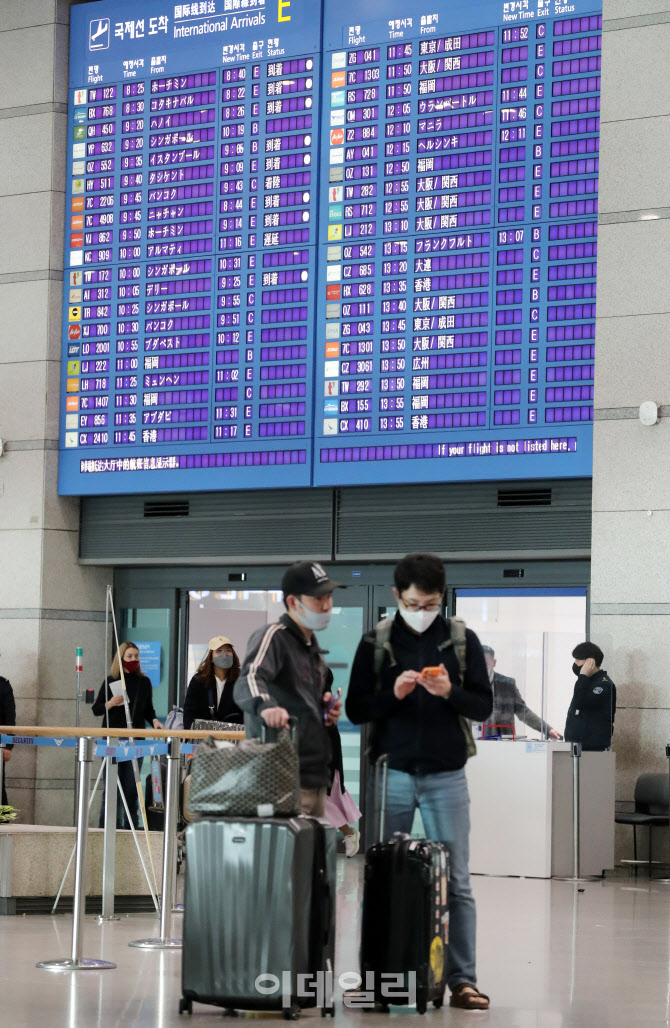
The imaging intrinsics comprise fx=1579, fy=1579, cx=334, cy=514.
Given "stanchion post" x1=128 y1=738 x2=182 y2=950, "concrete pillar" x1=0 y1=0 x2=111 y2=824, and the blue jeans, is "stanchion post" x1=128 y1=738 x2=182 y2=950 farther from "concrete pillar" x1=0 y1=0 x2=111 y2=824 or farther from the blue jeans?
"concrete pillar" x1=0 y1=0 x2=111 y2=824

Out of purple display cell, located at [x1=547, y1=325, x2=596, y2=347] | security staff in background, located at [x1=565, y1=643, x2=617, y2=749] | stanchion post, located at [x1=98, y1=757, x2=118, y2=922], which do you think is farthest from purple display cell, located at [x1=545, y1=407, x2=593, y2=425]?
stanchion post, located at [x1=98, y1=757, x2=118, y2=922]

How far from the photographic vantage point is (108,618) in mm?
14828

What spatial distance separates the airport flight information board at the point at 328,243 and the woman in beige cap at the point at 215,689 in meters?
2.50

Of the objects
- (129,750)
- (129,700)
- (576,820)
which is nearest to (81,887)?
(129,750)

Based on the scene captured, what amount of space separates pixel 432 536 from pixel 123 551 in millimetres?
3069

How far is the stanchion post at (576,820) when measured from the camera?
11.7 metres

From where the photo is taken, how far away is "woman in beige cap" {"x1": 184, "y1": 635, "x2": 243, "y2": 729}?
11.0 metres

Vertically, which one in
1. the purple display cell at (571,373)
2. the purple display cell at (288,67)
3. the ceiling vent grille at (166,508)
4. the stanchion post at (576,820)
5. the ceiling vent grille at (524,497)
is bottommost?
the stanchion post at (576,820)

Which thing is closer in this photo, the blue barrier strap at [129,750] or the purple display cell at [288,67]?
the blue barrier strap at [129,750]

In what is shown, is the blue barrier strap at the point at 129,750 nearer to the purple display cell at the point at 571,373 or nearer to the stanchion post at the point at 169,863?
the stanchion post at the point at 169,863

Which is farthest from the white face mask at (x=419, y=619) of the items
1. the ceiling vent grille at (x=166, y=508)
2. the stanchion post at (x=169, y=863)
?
the ceiling vent grille at (x=166, y=508)

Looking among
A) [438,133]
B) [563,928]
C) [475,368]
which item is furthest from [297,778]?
[438,133]

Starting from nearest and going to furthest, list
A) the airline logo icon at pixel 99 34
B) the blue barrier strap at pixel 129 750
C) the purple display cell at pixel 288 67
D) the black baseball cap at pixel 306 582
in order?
the black baseball cap at pixel 306 582
the blue barrier strap at pixel 129 750
the purple display cell at pixel 288 67
the airline logo icon at pixel 99 34

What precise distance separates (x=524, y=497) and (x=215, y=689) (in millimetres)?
3146
